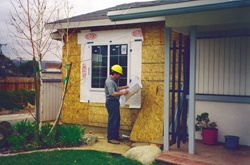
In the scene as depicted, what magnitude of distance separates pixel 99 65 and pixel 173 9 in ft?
14.9

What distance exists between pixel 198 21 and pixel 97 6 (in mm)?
8190

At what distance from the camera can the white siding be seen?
6.07m

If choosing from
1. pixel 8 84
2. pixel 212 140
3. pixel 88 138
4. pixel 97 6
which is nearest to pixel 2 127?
pixel 88 138

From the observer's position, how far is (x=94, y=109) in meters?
8.65

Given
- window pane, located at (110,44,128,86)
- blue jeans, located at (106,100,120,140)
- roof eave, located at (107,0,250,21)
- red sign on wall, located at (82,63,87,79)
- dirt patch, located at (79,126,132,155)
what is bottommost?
dirt patch, located at (79,126,132,155)

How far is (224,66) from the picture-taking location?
6.31 m

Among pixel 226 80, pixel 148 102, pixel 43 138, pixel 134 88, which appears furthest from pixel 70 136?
pixel 226 80

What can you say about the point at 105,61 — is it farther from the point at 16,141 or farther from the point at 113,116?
the point at 16,141

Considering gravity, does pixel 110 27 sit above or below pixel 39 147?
above

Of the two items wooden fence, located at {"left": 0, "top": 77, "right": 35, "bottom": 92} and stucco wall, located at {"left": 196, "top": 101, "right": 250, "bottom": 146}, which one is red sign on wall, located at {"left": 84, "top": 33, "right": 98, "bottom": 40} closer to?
stucco wall, located at {"left": 196, "top": 101, "right": 250, "bottom": 146}

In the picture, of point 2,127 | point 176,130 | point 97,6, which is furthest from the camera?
point 97,6

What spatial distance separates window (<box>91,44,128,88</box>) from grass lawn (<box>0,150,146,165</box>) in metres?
2.90

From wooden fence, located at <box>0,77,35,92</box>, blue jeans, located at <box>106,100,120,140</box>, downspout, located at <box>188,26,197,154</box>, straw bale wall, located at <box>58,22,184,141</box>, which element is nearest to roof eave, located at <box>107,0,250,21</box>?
downspout, located at <box>188,26,197,154</box>

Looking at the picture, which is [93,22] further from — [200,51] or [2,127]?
[2,127]
